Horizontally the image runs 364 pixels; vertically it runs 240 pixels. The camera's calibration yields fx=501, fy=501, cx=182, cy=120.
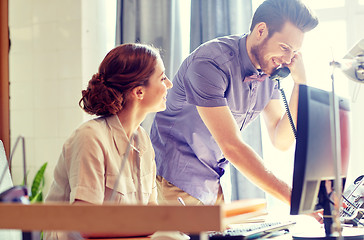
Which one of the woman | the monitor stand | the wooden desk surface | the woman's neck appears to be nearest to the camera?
the wooden desk surface

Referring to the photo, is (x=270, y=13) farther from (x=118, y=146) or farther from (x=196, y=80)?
(x=118, y=146)

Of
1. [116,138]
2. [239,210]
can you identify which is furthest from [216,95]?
[239,210]

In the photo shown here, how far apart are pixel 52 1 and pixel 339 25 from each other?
1.89 meters

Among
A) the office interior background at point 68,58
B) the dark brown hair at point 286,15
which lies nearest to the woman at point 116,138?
the dark brown hair at point 286,15

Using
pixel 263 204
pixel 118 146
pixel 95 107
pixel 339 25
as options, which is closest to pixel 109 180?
pixel 118 146

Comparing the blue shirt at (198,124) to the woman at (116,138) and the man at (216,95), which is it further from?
the woman at (116,138)

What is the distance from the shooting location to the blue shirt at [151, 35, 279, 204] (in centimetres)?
207

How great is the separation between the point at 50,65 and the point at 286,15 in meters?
1.91

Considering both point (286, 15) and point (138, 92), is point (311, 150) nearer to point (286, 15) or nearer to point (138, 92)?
point (138, 92)

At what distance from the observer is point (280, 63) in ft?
6.75

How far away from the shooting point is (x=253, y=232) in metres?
1.37

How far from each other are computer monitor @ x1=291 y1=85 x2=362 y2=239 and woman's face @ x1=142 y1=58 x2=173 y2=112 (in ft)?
2.34

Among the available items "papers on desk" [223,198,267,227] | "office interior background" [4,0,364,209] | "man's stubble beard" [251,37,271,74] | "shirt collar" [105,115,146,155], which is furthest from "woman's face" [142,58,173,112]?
"office interior background" [4,0,364,209]

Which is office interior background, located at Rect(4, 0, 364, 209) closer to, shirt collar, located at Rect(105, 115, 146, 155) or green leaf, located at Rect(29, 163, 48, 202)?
green leaf, located at Rect(29, 163, 48, 202)
